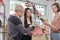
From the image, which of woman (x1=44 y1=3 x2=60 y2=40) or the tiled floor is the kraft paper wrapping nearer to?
woman (x1=44 y1=3 x2=60 y2=40)

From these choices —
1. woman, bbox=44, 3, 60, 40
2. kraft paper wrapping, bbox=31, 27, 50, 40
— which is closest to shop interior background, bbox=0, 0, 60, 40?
woman, bbox=44, 3, 60, 40

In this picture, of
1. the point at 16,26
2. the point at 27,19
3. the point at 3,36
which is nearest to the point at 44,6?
the point at 27,19

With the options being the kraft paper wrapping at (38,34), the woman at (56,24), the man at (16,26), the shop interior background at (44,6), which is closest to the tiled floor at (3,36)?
the man at (16,26)

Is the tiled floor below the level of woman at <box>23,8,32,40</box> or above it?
below

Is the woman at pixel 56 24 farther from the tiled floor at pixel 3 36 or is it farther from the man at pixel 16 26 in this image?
the tiled floor at pixel 3 36

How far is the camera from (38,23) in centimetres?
200

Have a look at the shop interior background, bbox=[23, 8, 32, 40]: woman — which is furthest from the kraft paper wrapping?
the shop interior background

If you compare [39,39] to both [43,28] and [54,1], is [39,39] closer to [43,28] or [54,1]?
[43,28]

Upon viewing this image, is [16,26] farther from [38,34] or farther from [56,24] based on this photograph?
[56,24]

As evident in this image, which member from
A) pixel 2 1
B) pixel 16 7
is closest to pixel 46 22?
pixel 16 7

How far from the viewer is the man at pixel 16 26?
197 centimetres

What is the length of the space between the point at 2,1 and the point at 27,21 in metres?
0.43

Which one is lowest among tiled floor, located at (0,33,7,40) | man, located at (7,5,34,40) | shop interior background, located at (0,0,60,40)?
tiled floor, located at (0,33,7,40)

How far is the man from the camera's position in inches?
77.5
